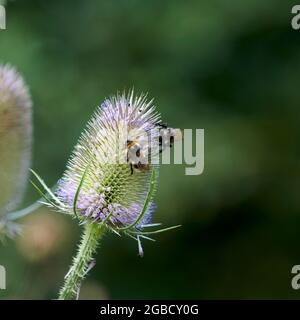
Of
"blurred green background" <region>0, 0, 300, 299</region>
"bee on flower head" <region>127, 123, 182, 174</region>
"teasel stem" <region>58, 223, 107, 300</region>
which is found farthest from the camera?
"blurred green background" <region>0, 0, 300, 299</region>

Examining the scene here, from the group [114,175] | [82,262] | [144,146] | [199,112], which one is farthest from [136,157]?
[199,112]

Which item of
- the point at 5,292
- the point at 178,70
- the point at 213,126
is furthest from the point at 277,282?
the point at 5,292

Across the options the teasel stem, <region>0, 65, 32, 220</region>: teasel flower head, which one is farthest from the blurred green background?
<region>0, 65, 32, 220</region>: teasel flower head

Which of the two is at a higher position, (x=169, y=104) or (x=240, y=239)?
(x=169, y=104)

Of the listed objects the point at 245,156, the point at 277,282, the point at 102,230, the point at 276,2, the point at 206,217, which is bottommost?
the point at 102,230

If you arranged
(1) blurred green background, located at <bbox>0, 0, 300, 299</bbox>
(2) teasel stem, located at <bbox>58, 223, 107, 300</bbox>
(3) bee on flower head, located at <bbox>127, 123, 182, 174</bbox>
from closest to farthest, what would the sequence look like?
(2) teasel stem, located at <bbox>58, 223, 107, 300</bbox>, (3) bee on flower head, located at <bbox>127, 123, 182, 174</bbox>, (1) blurred green background, located at <bbox>0, 0, 300, 299</bbox>

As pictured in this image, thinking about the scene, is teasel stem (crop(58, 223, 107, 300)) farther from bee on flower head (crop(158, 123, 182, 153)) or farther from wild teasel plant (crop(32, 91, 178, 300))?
bee on flower head (crop(158, 123, 182, 153))

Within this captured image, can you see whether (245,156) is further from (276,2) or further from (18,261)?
(18,261)
